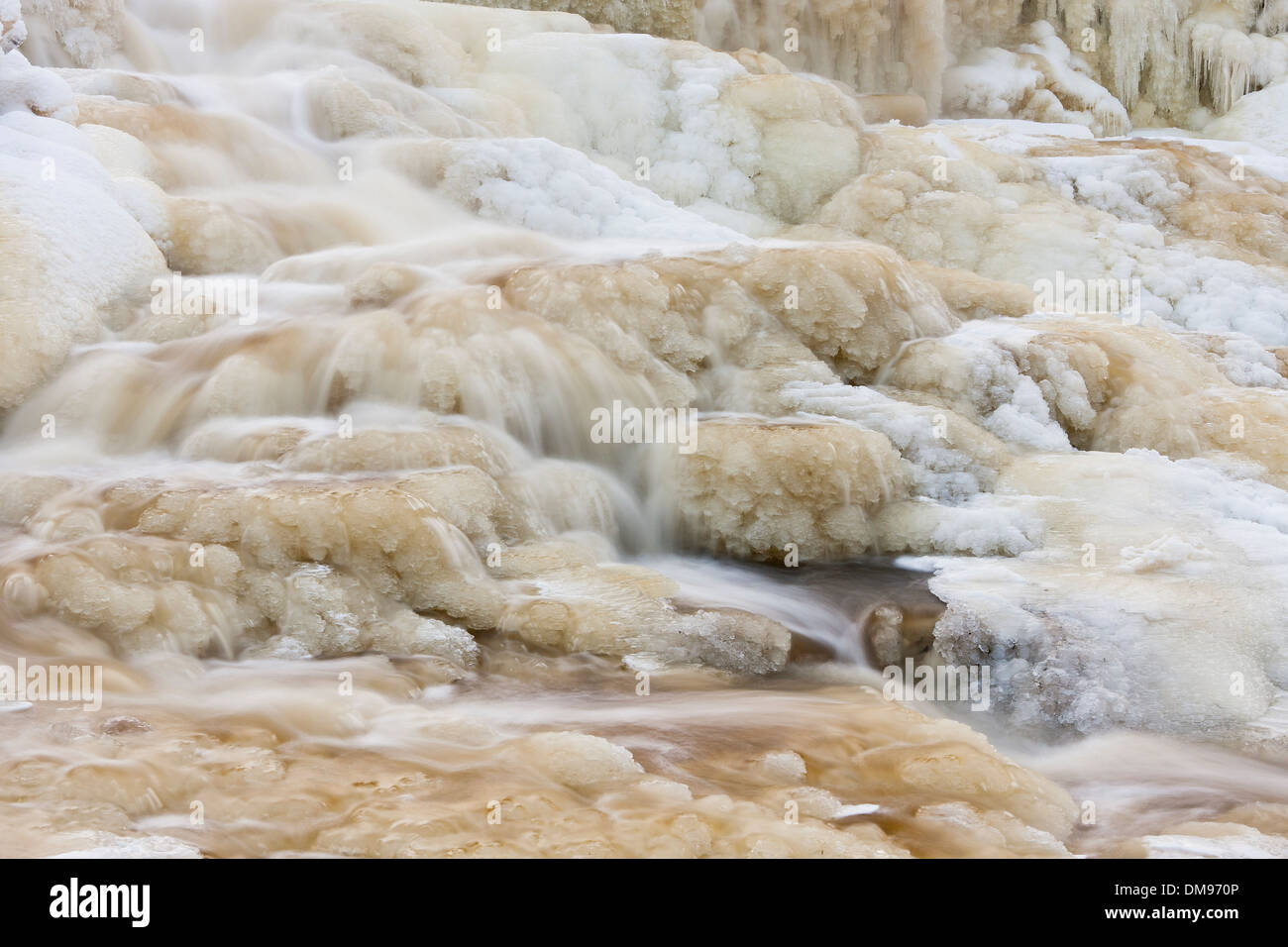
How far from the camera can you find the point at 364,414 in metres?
5.98

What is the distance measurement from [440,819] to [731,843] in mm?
716

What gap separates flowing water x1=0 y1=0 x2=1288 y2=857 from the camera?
3574 millimetres

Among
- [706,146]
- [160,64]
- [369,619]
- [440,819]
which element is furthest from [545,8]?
[440,819]

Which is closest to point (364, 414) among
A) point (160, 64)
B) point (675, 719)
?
point (675, 719)

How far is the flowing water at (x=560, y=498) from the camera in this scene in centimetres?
357

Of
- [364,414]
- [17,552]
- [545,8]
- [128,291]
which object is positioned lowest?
[17,552]

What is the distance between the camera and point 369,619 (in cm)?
474

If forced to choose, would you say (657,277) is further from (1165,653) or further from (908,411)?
(1165,653)

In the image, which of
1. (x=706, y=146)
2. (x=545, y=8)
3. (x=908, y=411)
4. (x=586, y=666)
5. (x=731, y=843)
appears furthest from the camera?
(x=545, y=8)

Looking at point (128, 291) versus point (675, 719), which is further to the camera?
point (128, 291)

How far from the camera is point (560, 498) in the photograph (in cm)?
574

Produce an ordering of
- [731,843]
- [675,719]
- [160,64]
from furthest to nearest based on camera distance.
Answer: [160,64] → [675,719] → [731,843]

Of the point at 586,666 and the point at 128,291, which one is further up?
the point at 128,291

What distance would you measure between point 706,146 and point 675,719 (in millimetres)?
8454
